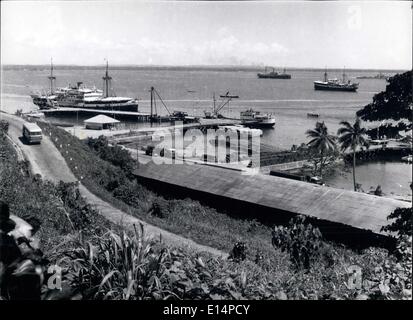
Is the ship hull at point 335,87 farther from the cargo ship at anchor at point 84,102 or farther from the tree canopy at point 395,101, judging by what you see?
the tree canopy at point 395,101

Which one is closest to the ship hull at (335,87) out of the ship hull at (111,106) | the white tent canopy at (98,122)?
the ship hull at (111,106)

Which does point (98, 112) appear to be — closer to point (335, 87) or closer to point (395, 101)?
point (395, 101)

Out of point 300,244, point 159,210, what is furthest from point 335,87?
→ point 300,244

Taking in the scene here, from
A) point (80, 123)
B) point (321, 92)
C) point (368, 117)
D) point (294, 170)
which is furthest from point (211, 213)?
point (321, 92)

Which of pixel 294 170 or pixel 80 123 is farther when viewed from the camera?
pixel 80 123

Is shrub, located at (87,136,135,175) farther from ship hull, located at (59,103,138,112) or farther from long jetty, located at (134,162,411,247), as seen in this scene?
ship hull, located at (59,103,138,112)
